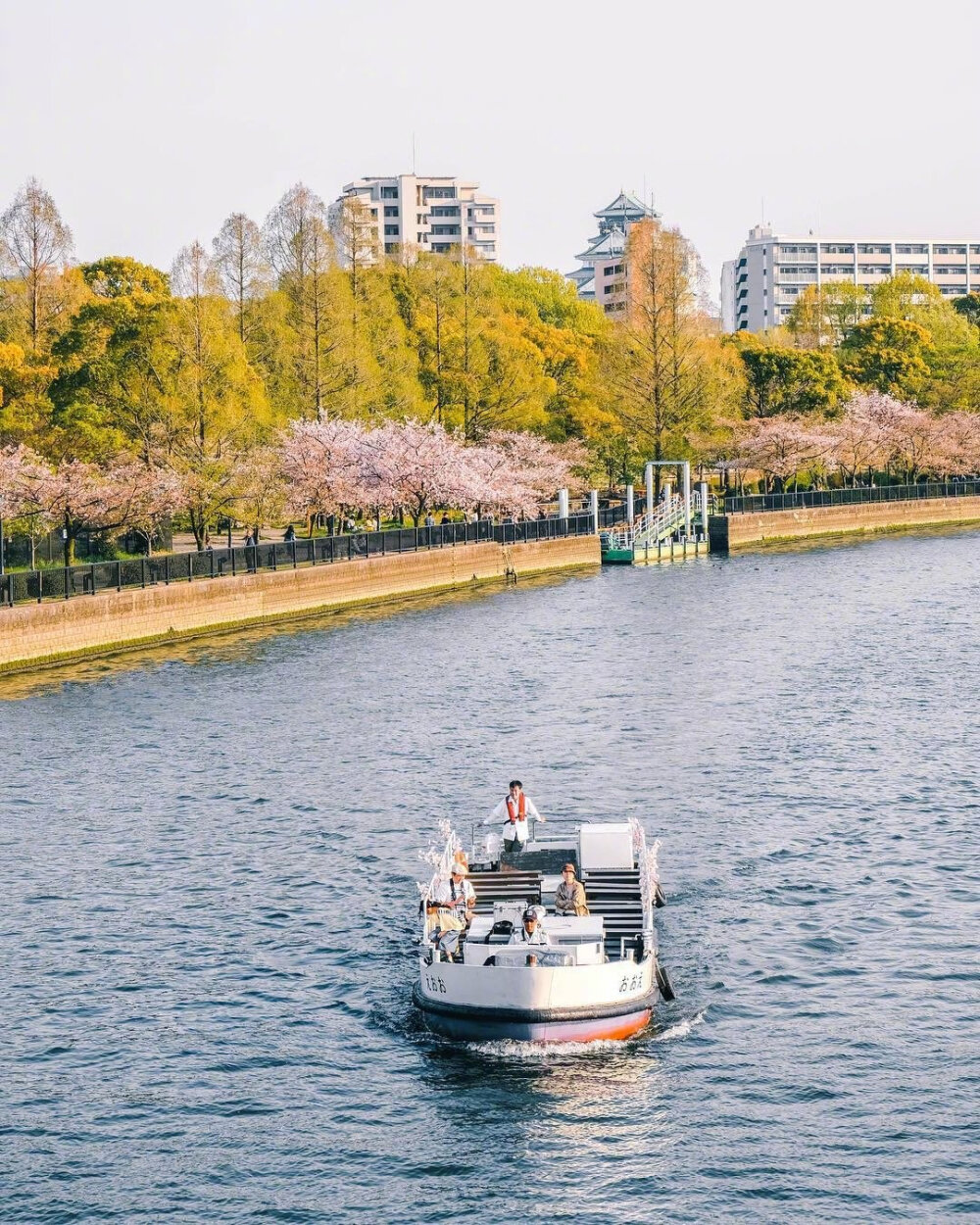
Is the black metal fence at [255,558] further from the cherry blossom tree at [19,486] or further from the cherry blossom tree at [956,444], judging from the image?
the cherry blossom tree at [956,444]

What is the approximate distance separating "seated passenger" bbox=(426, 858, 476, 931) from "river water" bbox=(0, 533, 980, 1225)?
1784 mm

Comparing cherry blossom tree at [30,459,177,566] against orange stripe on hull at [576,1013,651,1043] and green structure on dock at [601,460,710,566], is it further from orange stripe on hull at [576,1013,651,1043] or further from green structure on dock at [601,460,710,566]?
orange stripe on hull at [576,1013,651,1043]

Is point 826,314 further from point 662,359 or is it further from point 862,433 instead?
point 662,359

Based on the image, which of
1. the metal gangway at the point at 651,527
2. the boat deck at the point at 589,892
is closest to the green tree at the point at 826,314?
the metal gangway at the point at 651,527

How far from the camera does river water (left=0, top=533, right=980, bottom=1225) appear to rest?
1000 inches

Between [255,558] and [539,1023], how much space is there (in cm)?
5313

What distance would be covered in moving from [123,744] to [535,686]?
16620 millimetres

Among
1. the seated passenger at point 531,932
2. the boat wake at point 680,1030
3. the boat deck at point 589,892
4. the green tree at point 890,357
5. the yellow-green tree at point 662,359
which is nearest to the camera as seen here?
the seated passenger at point 531,932

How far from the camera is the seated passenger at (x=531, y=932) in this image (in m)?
29.3

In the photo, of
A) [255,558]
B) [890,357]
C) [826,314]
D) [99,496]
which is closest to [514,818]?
[255,558]

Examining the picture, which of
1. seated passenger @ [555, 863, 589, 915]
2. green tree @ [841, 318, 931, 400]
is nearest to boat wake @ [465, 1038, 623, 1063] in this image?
seated passenger @ [555, 863, 589, 915]

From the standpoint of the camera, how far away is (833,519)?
130 meters

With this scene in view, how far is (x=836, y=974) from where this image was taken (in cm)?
3281

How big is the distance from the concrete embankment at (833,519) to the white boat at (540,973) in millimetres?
88126
